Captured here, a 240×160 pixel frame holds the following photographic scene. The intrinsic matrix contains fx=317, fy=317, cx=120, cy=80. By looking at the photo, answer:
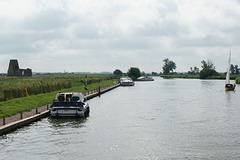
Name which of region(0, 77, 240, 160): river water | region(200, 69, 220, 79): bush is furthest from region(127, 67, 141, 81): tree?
region(0, 77, 240, 160): river water

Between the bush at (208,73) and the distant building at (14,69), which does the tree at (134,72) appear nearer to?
the bush at (208,73)

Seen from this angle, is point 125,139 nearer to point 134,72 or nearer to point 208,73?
point 134,72

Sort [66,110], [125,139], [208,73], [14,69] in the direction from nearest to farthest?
[125,139] < [66,110] < [14,69] < [208,73]

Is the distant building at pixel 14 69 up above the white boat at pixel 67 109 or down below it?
above

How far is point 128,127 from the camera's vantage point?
2114 cm

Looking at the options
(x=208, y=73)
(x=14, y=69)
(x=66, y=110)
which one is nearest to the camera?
(x=66, y=110)

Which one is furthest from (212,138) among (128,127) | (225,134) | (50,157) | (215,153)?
(50,157)

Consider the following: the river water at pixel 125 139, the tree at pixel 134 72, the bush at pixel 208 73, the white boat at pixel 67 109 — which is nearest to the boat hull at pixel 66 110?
the white boat at pixel 67 109

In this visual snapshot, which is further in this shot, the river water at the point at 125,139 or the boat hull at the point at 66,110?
the boat hull at the point at 66,110

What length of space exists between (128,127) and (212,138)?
18.8 feet

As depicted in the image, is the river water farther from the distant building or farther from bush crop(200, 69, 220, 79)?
bush crop(200, 69, 220, 79)

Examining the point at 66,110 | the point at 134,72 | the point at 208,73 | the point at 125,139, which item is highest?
the point at 134,72

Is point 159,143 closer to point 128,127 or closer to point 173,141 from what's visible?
Result: point 173,141

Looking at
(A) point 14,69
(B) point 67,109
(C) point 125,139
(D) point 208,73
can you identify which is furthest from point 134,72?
(C) point 125,139
